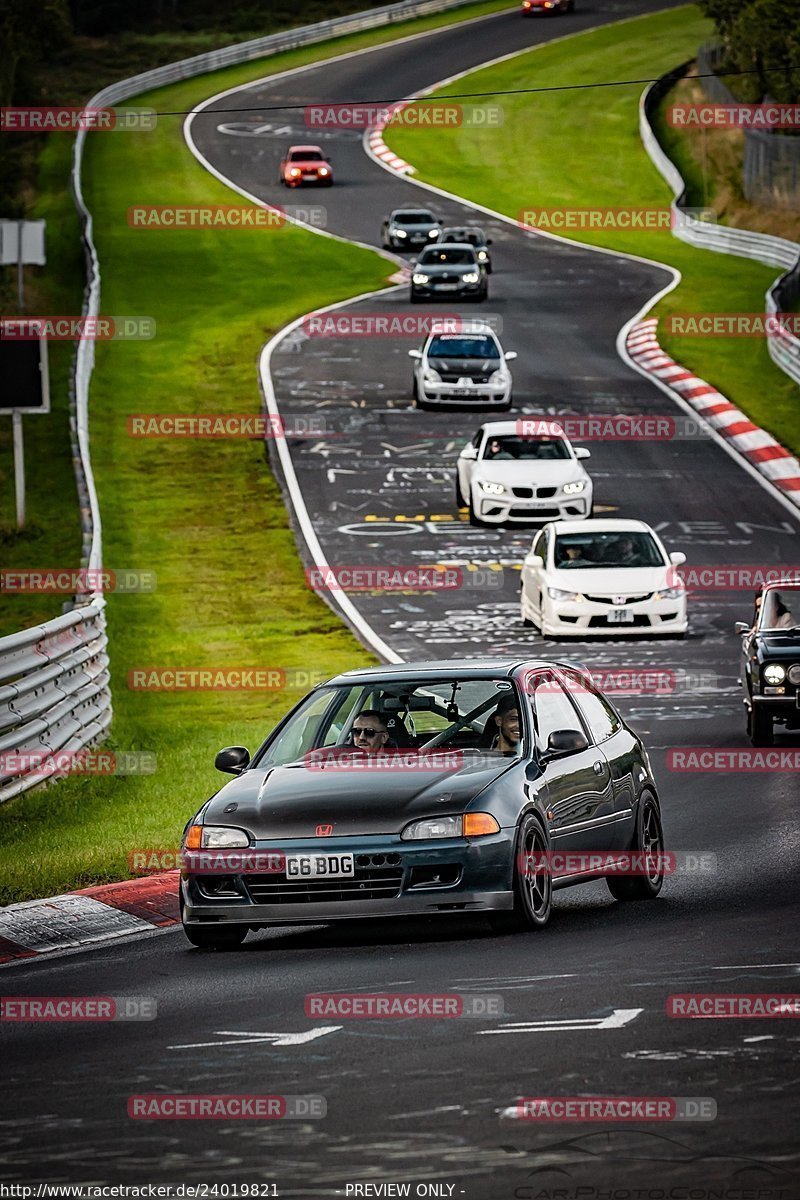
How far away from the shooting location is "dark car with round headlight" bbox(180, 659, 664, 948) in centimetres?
1050

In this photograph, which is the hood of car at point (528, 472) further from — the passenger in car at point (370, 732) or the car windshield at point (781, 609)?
the passenger in car at point (370, 732)

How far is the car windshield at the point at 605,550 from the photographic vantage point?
2741 cm

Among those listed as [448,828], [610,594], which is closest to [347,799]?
[448,828]

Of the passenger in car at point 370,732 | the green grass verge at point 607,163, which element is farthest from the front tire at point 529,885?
the green grass verge at point 607,163

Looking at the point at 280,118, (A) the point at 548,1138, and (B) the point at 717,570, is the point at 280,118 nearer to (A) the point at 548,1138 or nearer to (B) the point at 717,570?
(B) the point at 717,570

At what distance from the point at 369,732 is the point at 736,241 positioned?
51433 millimetres

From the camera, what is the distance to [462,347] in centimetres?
4122

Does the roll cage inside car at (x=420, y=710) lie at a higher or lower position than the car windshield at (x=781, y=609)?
higher

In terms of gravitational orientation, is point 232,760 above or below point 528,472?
above

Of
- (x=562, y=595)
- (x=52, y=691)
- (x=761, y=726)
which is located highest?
(x=52, y=691)

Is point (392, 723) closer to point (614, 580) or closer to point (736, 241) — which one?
point (614, 580)

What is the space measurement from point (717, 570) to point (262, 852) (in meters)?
20.8

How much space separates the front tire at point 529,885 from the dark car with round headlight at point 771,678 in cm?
760

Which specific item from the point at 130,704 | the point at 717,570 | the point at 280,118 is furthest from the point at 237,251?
the point at 130,704
